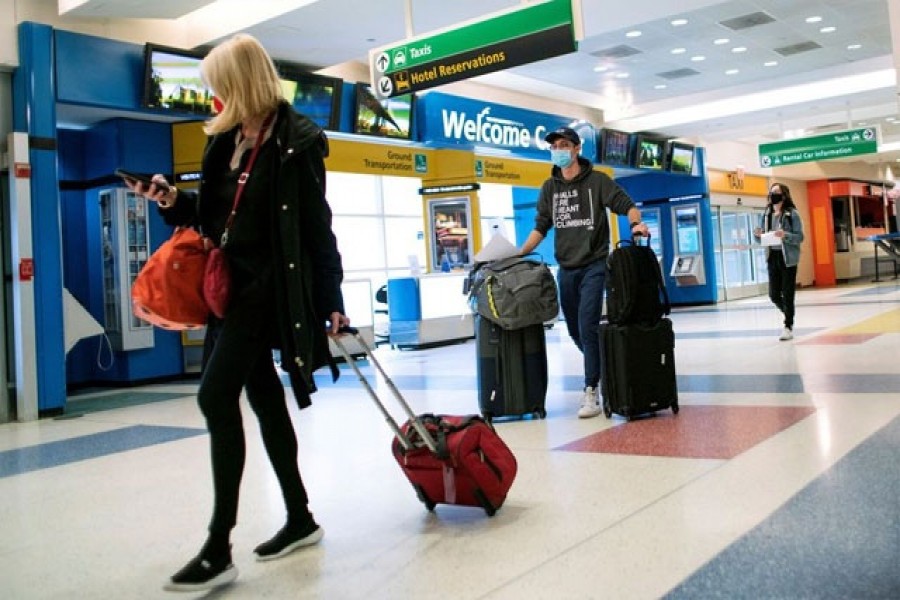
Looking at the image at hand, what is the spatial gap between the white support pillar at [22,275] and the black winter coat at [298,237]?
4973mm

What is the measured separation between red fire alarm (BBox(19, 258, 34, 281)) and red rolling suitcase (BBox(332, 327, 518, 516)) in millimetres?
5032

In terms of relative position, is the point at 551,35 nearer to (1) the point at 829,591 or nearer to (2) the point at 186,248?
(2) the point at 186,248

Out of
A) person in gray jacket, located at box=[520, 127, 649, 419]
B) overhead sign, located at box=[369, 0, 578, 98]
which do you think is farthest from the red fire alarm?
person in gray jacket, located at box=[520, 127, 649, 419]

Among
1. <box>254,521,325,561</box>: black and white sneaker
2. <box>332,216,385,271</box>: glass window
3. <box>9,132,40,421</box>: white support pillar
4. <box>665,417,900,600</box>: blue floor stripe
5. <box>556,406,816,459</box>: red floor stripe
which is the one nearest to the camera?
<box>665,417,900,600</box>: blue floor stripe

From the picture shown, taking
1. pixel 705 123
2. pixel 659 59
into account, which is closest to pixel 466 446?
pixel 659 59

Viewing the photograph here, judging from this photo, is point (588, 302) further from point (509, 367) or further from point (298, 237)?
point (298, 237)

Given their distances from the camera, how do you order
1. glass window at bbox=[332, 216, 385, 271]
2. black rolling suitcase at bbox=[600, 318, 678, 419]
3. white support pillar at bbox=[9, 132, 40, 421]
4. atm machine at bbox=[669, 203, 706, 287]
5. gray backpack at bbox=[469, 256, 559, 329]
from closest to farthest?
black rolling suitcase at bbox=[600, 318, 678, 419]
gray backpack at bbox=[469, 256, 559, 329]
white support pillar at bbox=[9, 132, 40, 421]
glass window at bbox=[332, 216, 385, 271]
atm machine at bbox=[669, 203, 706, 287]

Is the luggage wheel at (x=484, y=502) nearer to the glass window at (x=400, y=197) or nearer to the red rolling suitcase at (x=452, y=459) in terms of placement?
the red rolling suitcase at (x=452, y=459)

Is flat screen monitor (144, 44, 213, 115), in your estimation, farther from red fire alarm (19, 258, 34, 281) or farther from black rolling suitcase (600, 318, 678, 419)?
black rolling suitcase (600, 318, 678, 419)

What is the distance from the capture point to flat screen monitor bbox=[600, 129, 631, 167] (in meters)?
16.2

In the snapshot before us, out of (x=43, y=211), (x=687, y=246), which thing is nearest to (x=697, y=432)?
(x=43, y=211)

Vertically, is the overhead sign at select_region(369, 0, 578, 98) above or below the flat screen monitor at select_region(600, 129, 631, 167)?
below

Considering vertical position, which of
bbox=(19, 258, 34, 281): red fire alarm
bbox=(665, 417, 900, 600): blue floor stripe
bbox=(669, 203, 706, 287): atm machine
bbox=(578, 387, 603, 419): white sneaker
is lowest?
bbox=(665, 417, 900, 600): blue floor stripe

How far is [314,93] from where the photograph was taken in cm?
1012
